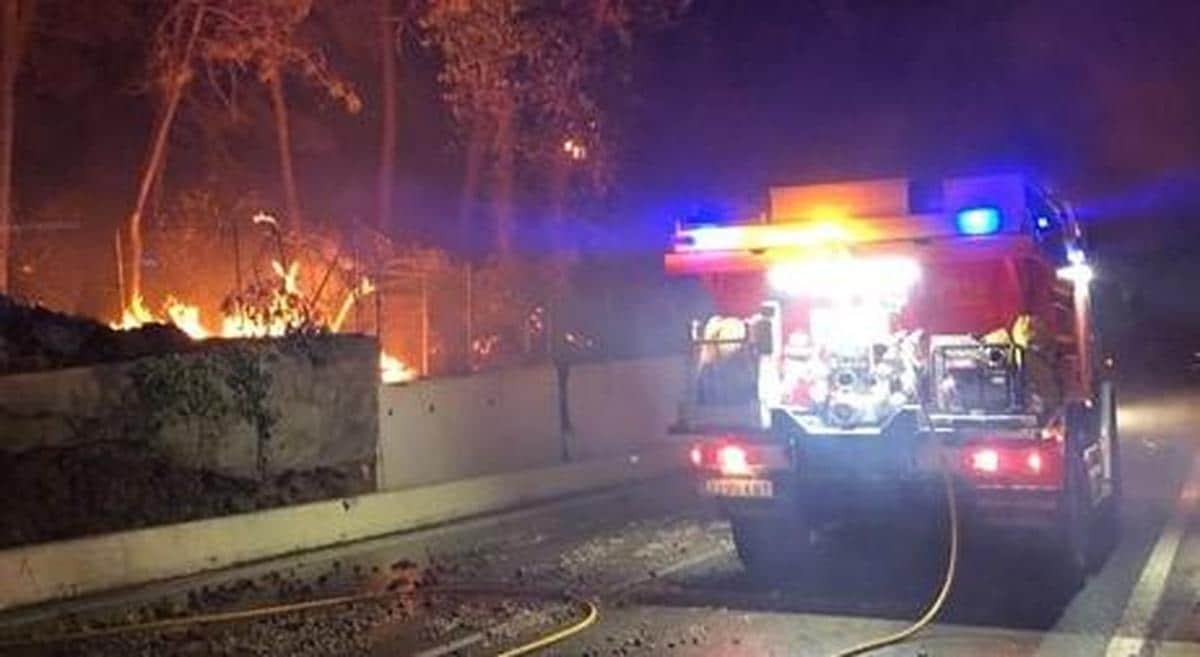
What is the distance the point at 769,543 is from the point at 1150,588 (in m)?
2.77

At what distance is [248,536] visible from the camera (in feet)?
42.7

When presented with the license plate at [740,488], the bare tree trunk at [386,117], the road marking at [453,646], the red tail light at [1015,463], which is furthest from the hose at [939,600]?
the bare tree trunk at [386,117]

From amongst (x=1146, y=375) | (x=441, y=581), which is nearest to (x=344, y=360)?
(x=441, y=581)

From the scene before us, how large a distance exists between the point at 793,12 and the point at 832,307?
18765 millimetres

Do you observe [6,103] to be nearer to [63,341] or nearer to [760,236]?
[63,341]

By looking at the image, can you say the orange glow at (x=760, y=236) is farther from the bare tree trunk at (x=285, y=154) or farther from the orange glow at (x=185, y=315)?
the bare tree trunk at (x=285, y=154)

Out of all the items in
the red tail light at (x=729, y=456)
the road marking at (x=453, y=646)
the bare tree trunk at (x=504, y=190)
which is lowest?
the road marking at (x=453, y=646)

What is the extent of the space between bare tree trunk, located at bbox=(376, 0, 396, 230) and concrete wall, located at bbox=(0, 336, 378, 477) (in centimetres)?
624

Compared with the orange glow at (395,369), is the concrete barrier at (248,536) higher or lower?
lower

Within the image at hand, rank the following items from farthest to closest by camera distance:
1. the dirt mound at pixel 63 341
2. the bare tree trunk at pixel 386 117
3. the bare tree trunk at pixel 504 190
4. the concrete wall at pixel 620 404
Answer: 1. the bare tree trunk at pixel 504 190
2. the bare tree trunk at pixel 386 117
3. the concrete wall at pixel 620 404
4. the dirt mound at pixel 63 341

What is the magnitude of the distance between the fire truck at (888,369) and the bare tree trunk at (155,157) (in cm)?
865

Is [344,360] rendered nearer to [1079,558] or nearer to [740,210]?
[740,210]

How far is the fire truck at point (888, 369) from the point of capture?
10.3 metres

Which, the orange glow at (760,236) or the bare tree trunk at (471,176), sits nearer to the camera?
the orange glow at (760,236)
